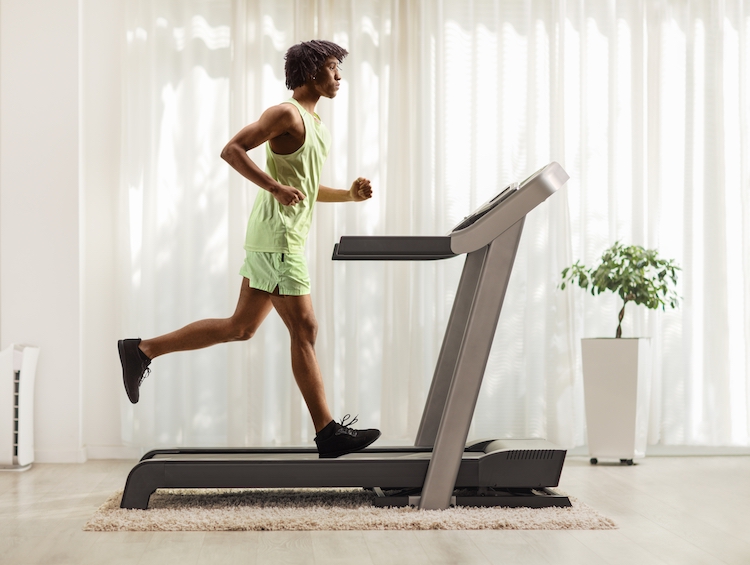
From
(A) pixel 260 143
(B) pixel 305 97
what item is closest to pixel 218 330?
(A) pixel 260 143

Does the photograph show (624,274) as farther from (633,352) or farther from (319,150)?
(319,150)

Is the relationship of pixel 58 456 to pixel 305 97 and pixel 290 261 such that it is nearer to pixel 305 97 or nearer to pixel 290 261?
pixel 290 261

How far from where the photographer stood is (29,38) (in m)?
3.40

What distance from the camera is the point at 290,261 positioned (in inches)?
94.8

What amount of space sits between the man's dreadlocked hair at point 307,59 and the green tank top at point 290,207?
8 cm

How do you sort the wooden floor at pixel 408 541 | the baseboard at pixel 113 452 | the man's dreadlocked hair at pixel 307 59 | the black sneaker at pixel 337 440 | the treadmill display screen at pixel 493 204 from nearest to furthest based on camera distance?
the wooden floor at pixel 408 541 → the treadmill display screen at pixel 493 204 → the black sneaker at pixel 337 440 → the man's dreadlocked hair at pixel 307 59 → the baseboard at pixel 113 452

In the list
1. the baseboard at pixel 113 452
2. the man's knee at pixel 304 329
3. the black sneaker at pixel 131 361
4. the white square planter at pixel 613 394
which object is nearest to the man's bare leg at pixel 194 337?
the black sneaker at pixel 131 361

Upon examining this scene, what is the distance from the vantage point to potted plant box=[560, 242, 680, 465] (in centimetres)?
328

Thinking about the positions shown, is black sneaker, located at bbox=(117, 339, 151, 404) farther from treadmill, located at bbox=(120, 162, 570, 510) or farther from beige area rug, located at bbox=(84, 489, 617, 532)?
beige area rug, located at bbox=(84, 489, 617, 532)

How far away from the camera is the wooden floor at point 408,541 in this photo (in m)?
1.84

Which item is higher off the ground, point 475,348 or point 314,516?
point 475,348

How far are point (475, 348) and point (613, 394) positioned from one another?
131cm

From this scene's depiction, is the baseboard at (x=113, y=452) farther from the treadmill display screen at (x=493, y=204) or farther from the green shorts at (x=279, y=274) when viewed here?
the treadmill display screen at (x=493, y=204)

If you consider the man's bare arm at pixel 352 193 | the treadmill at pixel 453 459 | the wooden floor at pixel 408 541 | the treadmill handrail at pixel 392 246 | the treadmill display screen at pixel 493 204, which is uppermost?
the man's bare arm at pixel 352 193
